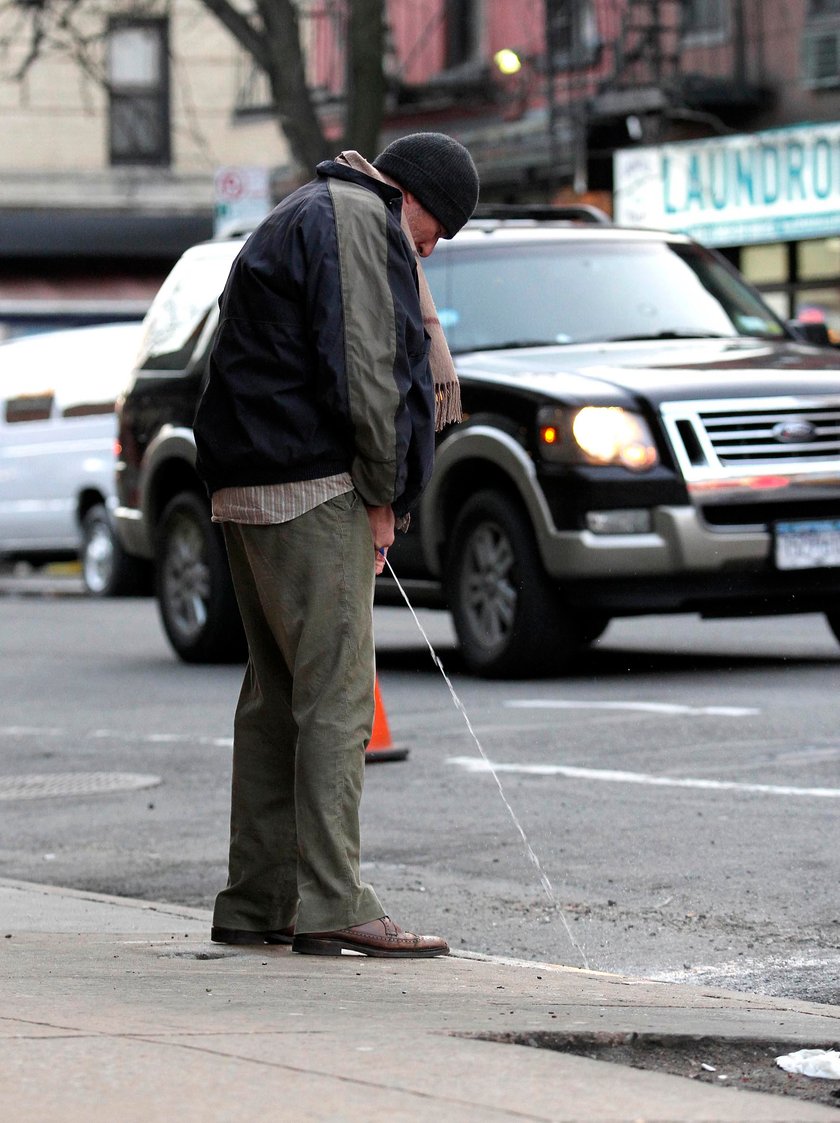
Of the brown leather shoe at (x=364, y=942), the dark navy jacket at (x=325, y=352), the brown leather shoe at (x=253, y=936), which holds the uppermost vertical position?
the dark navy jacket at (x=325, y=352)

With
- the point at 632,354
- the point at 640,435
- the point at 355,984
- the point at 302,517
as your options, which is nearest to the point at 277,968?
the point at 355,984

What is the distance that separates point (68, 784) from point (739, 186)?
16.9 metres

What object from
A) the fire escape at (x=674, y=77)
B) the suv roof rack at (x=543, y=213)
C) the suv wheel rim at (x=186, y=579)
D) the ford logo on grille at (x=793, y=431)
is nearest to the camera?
the ford logo on grille at (x=793, y=431)

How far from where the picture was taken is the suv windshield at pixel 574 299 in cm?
1181

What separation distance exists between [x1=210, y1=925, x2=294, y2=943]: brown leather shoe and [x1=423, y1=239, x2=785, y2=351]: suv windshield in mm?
6655

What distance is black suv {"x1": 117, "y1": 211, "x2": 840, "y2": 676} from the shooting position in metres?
10.6

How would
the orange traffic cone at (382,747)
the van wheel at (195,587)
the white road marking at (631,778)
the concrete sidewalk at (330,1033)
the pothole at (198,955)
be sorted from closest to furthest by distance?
the concrete sidewalk at (330,1033) < the pothole at (198,955) < the white road marking at (631,778) < the orange traffic cone at (382,747) < the van wheel at (195,587)

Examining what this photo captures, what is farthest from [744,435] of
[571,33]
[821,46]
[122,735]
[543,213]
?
[571,33]

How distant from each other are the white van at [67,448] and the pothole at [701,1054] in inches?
679

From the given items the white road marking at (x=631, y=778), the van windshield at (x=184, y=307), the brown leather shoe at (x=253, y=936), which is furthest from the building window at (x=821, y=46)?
the brown leather shoe at (x=253, y=936)

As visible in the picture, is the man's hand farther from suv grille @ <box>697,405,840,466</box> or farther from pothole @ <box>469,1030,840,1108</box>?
suv grille @ <box>697,405,840,466</box>

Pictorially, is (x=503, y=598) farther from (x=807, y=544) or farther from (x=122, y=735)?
(x=122, y=735)

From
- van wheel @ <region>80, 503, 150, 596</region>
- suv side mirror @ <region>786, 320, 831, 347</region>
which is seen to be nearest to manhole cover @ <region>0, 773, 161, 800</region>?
suv side mirror @ <region>786, 320, 831, 347</region>

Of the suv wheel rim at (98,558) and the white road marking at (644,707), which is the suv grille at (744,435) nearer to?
the white road marking at (644,707)
